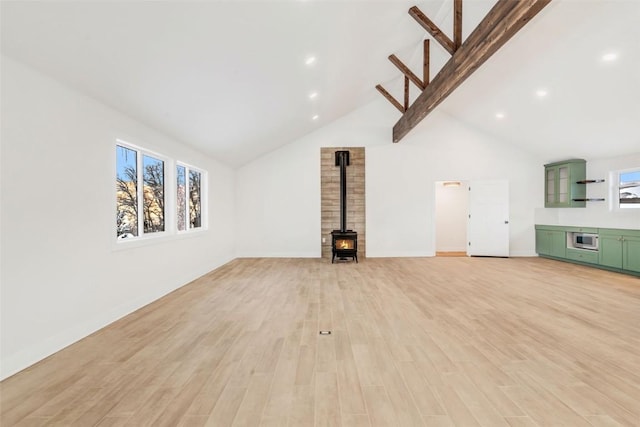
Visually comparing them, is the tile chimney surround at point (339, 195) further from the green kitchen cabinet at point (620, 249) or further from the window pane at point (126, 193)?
the green kitchen cabinet at point (620, 249)

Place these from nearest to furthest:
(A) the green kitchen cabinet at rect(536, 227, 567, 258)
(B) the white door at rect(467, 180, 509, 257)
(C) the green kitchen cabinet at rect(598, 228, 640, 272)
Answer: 1. (C) the green kitchen cabinet at rect(598, 228, 640, 272)
2. (A) the green kitchen cabinet at rect(536, 227, 567, 258)
3. (B) the white door at rect(467, 180, 509, 257)

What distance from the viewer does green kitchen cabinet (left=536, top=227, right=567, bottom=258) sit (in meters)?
6.57

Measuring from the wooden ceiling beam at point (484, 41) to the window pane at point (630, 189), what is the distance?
14.7 ft

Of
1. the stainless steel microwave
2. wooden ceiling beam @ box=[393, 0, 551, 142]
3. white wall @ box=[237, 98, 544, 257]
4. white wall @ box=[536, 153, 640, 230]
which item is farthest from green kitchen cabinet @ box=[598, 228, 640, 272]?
wooden ceiling beam @ box=[393, 0, 551, 142]

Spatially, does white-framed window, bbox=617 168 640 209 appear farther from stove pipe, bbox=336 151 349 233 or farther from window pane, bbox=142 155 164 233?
window pane, bbox=142 155 164 233

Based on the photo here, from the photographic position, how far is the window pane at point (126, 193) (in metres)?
3.41

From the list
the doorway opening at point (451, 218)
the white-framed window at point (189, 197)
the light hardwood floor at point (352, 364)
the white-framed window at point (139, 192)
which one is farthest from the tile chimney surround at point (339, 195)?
the white-framed window at point (139, 192)

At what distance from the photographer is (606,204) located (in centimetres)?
594

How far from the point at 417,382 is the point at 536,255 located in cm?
720

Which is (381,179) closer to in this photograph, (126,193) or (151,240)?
(151,240)

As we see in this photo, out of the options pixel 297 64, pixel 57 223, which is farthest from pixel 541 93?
pixel 57 223

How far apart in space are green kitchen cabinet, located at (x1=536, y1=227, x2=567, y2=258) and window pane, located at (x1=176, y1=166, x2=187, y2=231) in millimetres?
8163

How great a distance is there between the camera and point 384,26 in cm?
410

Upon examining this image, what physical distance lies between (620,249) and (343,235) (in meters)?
5.28
